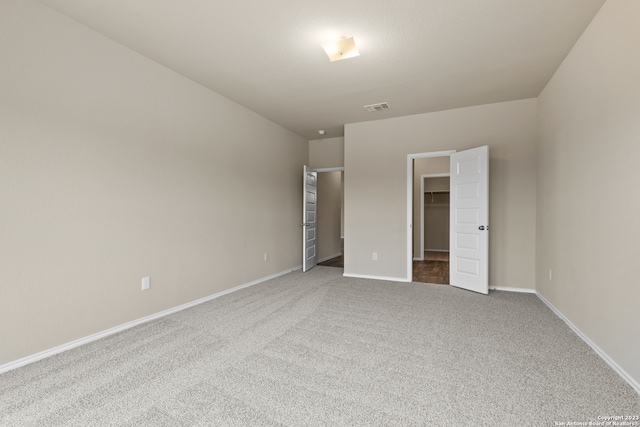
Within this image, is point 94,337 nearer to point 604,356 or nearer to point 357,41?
point 357,41

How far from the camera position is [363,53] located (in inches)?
111

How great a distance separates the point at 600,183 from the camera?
7.25 ft

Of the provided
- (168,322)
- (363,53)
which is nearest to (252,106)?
(363,53)

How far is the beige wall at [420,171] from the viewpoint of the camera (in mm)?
6668

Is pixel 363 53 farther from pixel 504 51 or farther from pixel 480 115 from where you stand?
pixel 480 115

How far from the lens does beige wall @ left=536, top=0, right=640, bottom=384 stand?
184 centimetres

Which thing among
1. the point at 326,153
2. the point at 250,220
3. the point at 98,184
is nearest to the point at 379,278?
the point at 250,220

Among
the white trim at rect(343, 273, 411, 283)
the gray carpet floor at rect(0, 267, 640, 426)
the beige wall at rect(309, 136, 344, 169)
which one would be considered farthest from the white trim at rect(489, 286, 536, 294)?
the beige wall at rect(309, 136, 344, 169)

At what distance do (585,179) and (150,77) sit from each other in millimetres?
4230

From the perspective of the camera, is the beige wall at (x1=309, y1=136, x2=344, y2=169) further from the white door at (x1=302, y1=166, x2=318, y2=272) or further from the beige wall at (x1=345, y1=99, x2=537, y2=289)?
the beige wall at (x1=345, y1=99, x2=537, y2=289)

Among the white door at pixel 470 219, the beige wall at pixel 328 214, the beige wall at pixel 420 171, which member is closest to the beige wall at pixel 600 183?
the white door at pixel 470 219

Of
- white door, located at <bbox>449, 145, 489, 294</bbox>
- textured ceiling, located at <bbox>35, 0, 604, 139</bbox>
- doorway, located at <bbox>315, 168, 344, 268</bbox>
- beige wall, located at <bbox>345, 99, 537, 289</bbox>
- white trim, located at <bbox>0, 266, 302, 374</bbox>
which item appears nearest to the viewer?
white trim, located at <bbox>0, 266, 302, 374</bbox>

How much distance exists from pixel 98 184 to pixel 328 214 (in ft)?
16.3

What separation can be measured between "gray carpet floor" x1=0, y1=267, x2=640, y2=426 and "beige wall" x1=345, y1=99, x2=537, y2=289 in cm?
122
